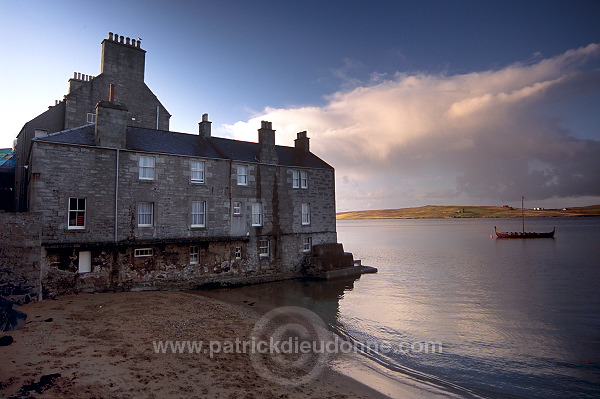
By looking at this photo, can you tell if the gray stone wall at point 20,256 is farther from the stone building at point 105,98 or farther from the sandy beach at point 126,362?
the stone building at point 105,98

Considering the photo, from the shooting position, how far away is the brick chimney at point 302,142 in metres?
33.9

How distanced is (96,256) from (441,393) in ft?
61.2

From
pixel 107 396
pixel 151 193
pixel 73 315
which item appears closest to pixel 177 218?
pixel 151 193

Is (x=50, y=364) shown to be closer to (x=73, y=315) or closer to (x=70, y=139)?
(x=73, y=315)

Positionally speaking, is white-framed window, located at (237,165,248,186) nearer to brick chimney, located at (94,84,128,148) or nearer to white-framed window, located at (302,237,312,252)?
white-framed window, located at (302,237,312,252)

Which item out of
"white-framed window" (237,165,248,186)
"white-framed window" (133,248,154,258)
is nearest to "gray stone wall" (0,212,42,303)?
"white-framed window" (133,248,154,258)

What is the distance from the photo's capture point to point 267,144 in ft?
92.0

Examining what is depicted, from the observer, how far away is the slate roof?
19562mm

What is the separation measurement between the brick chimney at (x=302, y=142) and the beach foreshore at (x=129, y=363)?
849 inches

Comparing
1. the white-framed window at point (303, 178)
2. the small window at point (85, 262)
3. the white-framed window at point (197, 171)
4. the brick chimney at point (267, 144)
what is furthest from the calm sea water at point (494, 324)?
the small window at point (85, 262)

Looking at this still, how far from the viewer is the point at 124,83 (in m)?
27.8

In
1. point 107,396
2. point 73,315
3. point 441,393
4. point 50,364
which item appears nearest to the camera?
point 107,396

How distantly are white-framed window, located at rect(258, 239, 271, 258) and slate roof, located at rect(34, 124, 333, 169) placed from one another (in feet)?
22.1

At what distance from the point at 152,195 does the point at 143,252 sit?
145 inches
